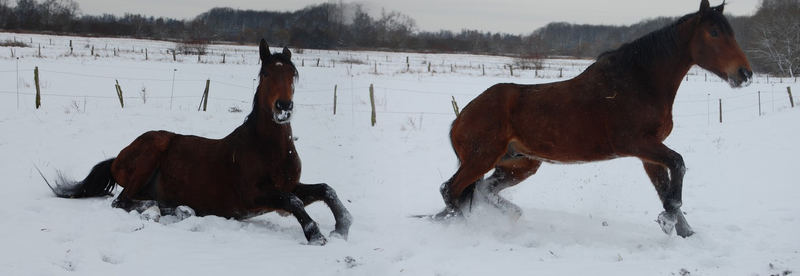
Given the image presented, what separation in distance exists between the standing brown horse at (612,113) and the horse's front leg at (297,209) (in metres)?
1.43

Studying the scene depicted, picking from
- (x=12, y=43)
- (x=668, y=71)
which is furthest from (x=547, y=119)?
(x=12, y=43)

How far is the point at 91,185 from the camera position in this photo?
5797 millimetres

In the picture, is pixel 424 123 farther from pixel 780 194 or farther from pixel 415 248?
pixel 415 248

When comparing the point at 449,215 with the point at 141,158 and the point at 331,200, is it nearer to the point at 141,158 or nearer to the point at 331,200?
the point at 331,200

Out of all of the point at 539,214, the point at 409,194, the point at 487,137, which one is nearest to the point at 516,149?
Result: the point at 487,137

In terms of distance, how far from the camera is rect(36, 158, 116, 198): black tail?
5746 mm

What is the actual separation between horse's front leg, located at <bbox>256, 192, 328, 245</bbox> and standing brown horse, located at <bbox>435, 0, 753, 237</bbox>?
1.43 meters

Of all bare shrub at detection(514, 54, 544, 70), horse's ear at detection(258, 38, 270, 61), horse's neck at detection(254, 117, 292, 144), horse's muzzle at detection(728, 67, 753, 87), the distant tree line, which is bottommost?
horse's neck at detection(254, 117, 292, 144)

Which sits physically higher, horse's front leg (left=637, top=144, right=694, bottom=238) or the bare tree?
the bare tree

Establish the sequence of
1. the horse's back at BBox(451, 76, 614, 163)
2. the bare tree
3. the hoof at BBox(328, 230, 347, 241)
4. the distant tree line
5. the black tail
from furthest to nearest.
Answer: the bare tree
the black tail
the horse's back at BBox(451, 76, 614, 163)
the hoof at BBox(328, 230, 347, 241)
the distant tree line

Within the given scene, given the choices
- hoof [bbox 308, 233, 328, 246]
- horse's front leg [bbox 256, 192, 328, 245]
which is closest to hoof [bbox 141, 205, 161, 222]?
horse's front leg [bbox 256, 192, 328, 245]

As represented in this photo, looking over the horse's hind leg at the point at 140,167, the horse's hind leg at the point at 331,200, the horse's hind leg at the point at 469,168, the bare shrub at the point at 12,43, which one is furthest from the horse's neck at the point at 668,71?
the bare shrub at the point at 12,43

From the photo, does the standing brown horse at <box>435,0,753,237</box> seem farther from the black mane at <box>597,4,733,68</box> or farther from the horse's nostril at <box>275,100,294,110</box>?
the horse's nostril at <box>275,100,294,110</box>

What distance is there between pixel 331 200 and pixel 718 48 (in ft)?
11.3
